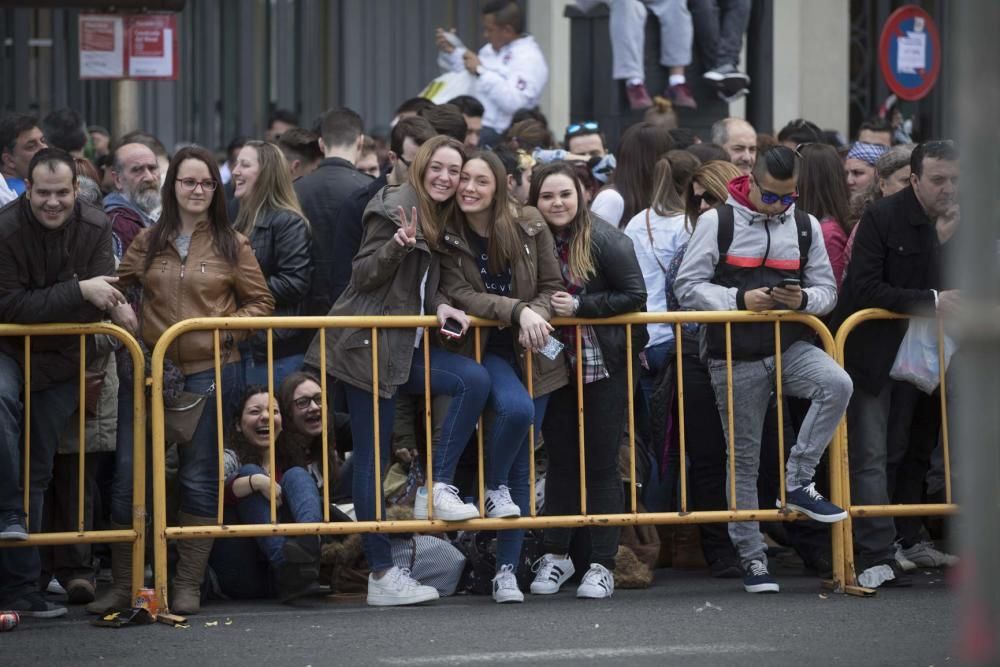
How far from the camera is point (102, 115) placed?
16781mm

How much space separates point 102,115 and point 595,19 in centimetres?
624

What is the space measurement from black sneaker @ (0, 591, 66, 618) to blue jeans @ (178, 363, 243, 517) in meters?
0.68

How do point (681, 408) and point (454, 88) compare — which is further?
point (454, 88)

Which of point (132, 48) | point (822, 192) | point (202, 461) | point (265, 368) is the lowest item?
point (202, 461)

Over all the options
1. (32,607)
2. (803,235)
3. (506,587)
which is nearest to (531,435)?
(506,587)

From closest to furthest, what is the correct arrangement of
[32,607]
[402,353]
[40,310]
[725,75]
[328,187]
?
[40,310], [32,607], [402,353], [328,187], [725,75]

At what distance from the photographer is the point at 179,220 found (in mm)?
7594

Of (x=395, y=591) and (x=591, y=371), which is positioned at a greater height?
(x=591, y=371)

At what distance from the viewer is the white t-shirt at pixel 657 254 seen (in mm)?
8555

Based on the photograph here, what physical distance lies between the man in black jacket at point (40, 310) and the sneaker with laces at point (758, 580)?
3.04 m

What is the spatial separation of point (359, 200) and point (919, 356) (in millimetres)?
2816

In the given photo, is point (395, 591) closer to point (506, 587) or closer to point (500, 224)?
point (506, 587)

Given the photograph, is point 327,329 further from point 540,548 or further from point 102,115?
point 102,115

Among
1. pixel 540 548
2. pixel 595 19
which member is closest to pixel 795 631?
pixel 540 548
